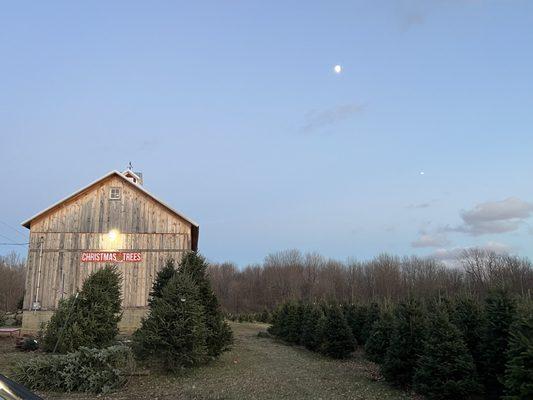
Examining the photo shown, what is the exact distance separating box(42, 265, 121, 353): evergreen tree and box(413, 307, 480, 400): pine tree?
9.04m

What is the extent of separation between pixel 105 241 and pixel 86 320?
375 inches

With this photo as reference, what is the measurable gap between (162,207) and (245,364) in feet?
35.4

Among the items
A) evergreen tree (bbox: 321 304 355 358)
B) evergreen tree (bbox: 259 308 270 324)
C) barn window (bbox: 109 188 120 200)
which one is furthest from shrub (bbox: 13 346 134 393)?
evergreen tree (bbox: 259 308 270 324)

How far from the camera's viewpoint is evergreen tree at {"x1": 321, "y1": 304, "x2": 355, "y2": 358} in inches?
699

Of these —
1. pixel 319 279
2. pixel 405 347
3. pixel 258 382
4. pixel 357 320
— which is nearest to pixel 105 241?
pixel 357 320

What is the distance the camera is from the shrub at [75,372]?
420 inches

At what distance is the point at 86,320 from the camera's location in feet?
44.5

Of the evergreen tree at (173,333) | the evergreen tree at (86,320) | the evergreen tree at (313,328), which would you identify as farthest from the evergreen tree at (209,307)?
the evergreen tree at (313,328)

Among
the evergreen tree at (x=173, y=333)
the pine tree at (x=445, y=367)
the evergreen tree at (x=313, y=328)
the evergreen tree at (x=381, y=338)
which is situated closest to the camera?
the pine tree at (x=445, y=367)

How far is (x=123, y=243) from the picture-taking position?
22656 mm

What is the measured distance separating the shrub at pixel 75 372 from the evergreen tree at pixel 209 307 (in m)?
3.68

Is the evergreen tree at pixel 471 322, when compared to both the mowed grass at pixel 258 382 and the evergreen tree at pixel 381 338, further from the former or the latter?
the evergreen tree at pixel 381 338

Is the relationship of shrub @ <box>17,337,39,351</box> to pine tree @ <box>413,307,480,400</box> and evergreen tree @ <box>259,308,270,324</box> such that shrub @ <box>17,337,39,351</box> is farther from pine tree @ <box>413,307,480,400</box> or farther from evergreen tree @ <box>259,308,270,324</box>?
evergreen tree @ <box>259,308,270,324</box>

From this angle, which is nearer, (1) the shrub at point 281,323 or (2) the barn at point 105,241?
(2) the barn at point 105,241
